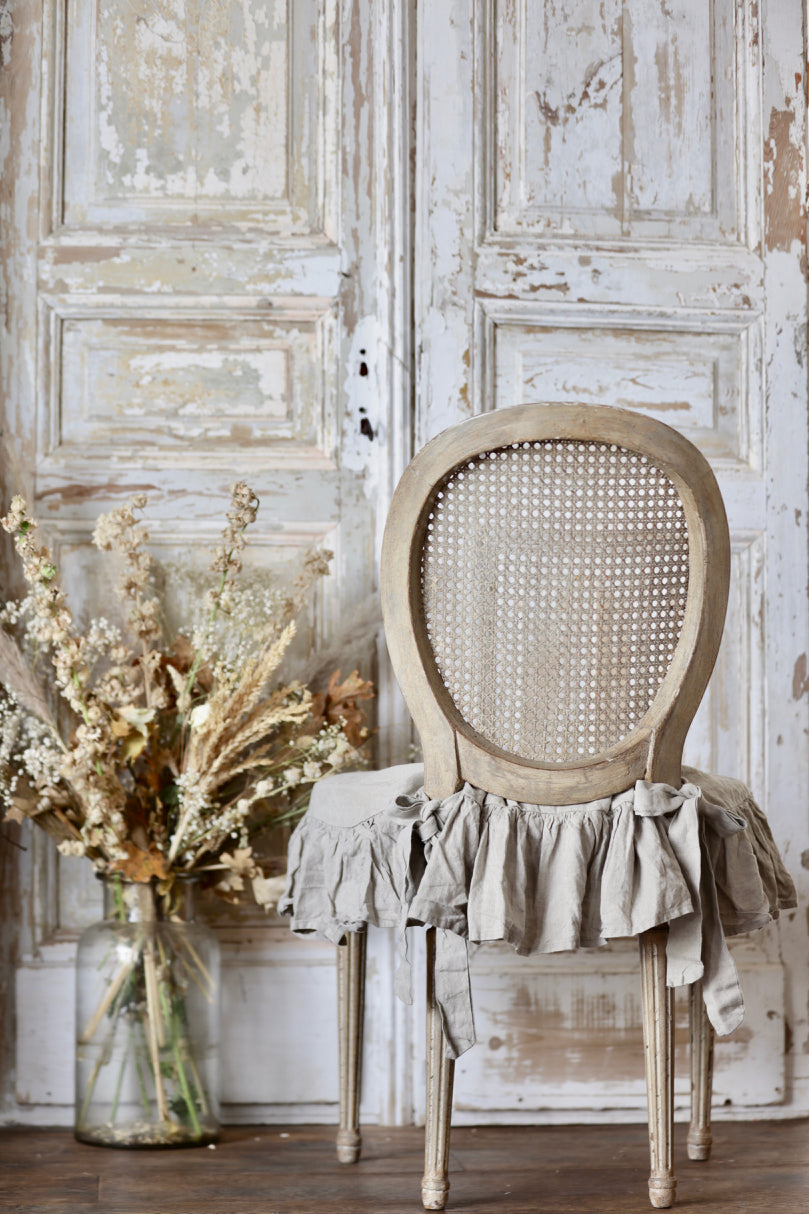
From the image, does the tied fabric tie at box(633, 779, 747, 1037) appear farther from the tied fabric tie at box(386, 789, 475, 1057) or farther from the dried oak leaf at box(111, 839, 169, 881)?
the dried oak leaf at box(111, 839, 169, 881)

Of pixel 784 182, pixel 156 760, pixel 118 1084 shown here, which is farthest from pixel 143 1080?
pixel 784 182

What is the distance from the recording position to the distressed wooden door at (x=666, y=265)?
78.0 inches

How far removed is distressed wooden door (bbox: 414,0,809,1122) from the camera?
198cm

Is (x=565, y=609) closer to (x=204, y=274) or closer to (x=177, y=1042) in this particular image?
(x=177, y=1042)

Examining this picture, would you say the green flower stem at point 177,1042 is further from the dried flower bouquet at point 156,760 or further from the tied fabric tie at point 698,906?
the tied fabric tie at point 698,906

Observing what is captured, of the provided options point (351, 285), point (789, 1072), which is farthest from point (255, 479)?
point (789, 1072)

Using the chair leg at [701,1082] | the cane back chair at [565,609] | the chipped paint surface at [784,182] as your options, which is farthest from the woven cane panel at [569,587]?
the chipped paint surface at [784,182]

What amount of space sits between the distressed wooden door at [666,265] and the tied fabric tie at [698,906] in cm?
67

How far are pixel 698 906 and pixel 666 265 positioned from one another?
1.19 meters

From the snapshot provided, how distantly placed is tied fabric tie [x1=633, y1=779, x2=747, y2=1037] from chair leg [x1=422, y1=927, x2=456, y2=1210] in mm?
276

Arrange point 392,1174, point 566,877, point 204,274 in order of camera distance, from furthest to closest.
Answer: point 204,274, point 392,1174, point 566,877

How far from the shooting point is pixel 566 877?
4.21ft

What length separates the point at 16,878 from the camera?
6.24 ft

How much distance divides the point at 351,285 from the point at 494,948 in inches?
44.9
